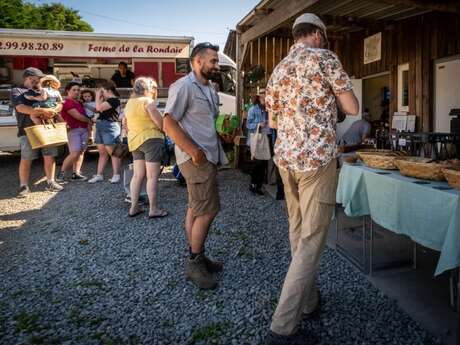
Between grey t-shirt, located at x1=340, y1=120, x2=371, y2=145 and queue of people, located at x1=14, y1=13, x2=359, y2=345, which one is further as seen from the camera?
grey t-shirt, located at x1=340, y1=120, x2=371, y2=145

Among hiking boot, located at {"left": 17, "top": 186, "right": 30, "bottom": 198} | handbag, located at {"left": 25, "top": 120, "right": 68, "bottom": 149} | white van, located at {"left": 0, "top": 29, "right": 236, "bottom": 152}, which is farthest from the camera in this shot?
white van, located at {"left": 0, "top": 29, "right": 236, "bottom": 152}

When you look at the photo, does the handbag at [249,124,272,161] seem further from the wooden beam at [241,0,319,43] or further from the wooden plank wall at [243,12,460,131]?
the wooden plank wall at [243,12,460,131]

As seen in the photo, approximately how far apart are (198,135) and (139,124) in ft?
6.67

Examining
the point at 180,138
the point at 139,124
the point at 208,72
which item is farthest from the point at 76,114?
the point at 180,138

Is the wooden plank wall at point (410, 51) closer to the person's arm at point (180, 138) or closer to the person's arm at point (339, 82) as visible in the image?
the person's arm at point (339, 82)

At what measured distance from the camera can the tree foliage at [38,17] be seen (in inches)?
1015

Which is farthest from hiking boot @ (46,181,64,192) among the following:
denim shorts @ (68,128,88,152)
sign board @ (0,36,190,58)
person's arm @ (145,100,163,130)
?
sign board @ (0,36,190,58)

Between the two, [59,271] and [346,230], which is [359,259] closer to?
[346,230]

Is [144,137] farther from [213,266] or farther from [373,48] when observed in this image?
[373,48]

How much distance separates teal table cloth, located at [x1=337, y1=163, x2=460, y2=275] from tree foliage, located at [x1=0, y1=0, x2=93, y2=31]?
28510mm

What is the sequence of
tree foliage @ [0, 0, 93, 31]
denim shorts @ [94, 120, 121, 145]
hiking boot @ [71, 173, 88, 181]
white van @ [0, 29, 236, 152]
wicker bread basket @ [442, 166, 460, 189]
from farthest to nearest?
tree foliage @ [0, 0, 93, 31], white van @ [0, 29, 236, 152], hiking boot @ [71, 173, 88, 181], denim shorts @ [94, 120, 121, 145], wicker bread basket @ [442, 166, 460, 189]

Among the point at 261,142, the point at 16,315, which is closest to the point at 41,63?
the point at 261,142

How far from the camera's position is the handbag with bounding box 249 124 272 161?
5.89m

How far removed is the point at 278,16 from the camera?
6199mm
